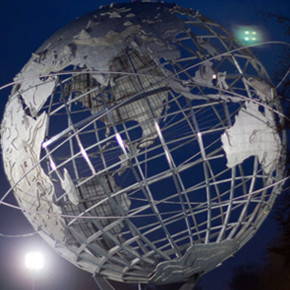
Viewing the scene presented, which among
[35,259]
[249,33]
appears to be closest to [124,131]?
[35,259]

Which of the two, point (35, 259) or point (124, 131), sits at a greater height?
point (124, 131)

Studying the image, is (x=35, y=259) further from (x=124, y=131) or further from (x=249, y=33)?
(x=249, y=33)

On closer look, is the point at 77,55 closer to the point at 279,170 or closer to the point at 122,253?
the point at 122,253

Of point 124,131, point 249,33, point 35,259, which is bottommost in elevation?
point 35,259

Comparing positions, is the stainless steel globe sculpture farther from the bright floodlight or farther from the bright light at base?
the bright floodlight

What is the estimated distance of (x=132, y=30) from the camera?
9.22ft

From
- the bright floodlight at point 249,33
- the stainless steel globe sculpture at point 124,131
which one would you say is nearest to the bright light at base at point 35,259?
the stainless steel globe sculpture at point 124,131

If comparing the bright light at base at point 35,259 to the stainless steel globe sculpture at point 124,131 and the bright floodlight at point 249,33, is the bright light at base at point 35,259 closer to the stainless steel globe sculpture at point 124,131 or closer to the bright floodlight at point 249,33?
the stainless steel globe sculpture at point 124,131

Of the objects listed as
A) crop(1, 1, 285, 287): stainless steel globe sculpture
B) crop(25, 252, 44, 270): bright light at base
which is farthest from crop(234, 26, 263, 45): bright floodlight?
crop(25, 252, 44, 270): bright light at base

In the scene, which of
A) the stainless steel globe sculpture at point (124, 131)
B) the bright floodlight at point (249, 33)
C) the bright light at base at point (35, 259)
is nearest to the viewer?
the stainless steel globe sculpture at point (124, 131)

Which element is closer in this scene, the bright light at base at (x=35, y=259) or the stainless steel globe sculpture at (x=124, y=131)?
the stainless steel globe sculpture at (x=124, y=131)

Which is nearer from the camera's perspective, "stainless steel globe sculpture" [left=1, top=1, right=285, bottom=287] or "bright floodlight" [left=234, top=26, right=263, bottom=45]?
"stainless steel globe sculpture" [left=1, top=1, right=285, bottom=287]

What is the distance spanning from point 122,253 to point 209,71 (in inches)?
69.4

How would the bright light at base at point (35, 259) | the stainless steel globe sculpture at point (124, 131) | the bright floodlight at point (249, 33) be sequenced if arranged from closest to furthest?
the stainless steel globe sculpture at point (124, 131)
the bright light at base at point (35, 259)
the bright floodlight at point (249, 33)
